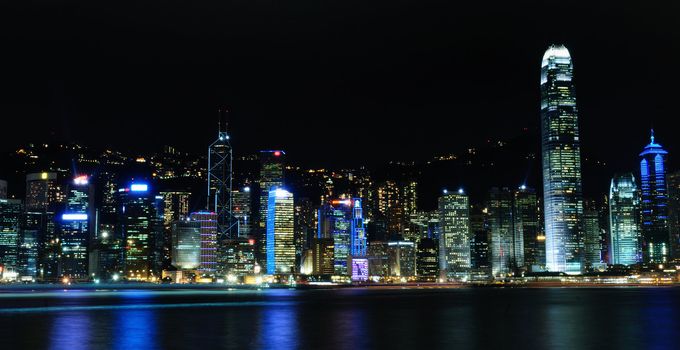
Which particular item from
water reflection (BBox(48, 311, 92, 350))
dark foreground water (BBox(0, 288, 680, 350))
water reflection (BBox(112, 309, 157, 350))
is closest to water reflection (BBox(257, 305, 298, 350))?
dark foreground water (BBox(0, 288, 680, 350))

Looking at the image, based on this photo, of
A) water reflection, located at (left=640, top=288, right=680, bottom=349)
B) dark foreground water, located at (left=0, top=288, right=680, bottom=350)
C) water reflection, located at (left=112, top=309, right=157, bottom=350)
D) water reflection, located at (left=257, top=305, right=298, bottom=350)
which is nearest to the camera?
water reflection, located at (left=112, top=309, right=157, bottom=350)

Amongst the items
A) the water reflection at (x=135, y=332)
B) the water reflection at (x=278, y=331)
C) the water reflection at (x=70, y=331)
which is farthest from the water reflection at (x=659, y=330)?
the water reflection at (x=70, y=331)

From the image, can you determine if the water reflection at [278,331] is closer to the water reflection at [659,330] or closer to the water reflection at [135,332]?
the water reflection at [135,332]

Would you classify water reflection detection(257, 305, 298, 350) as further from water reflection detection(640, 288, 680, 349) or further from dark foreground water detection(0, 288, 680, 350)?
water reflection detection(640, 288, 680, 349)

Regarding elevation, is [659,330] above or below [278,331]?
below

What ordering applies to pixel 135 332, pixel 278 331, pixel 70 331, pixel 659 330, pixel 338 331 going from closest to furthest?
pixel 135 332
pixel 70 331
pixel 338 331
pixel 278 331
pixel 659 330

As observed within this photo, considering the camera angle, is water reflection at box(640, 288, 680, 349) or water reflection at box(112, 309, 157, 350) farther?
water reflection at box(640, 288, 680, 349)

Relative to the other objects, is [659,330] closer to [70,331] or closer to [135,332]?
[135,332]

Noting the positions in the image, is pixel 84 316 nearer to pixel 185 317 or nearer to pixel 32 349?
pixel 185 317

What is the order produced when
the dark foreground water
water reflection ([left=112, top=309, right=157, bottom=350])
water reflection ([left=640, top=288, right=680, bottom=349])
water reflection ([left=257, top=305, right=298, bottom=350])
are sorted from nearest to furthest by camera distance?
water reflection ([left=112, top=309, right=157, bottom=350]) → the dark foreground water → water reflection ([left=257, top=305, right=298, bottom=350]) → water reflection ([left=640, top=288, right=680, bottom=349])

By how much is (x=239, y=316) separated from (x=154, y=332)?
18657 millimetres

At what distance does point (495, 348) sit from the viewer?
39844 millimetres

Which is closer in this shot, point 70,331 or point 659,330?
point 70,331

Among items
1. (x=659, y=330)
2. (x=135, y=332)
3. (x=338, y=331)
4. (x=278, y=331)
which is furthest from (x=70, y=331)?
(x=659, y=330)
